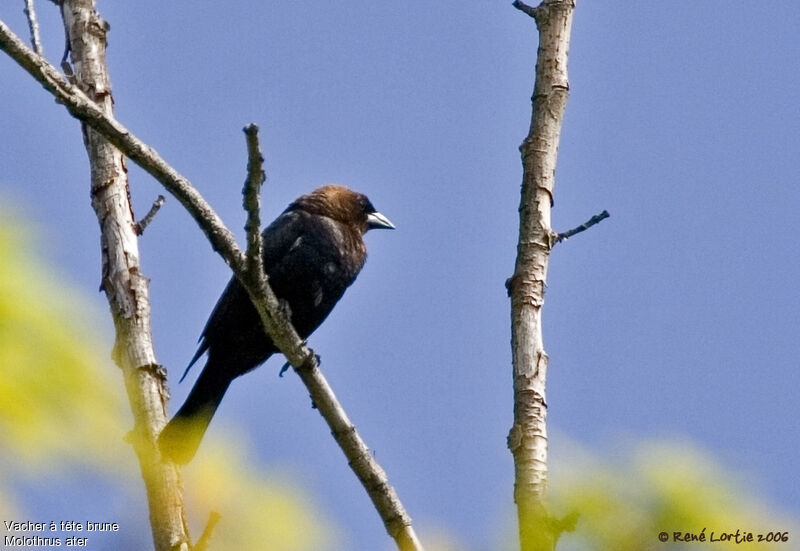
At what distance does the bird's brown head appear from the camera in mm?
5618

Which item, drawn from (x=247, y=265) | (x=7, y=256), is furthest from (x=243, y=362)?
(x=7, y=256)

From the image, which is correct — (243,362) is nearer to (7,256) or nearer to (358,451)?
(358,451)

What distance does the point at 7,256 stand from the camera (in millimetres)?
2035

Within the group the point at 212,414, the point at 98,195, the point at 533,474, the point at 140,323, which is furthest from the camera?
the point at 212,414

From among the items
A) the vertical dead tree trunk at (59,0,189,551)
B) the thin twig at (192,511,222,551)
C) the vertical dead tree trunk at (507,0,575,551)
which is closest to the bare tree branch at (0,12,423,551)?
→ the vertical dead tree trunk at (507,0,575,551)

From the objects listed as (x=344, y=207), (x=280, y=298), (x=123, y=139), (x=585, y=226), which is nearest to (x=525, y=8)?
(x=585, y=226)

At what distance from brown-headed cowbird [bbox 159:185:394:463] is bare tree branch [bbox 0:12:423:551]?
52.9 inches

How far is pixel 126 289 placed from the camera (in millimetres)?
4012

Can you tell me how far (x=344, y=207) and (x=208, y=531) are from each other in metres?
3.55

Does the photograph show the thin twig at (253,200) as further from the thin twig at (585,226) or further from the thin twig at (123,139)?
the thin twig at (585,226)

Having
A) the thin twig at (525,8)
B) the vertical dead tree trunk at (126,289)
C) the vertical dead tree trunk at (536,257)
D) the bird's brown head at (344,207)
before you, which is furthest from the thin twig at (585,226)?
the bird's brown head at (344,207)

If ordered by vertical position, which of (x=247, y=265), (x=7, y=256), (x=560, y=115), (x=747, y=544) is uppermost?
(x=560, y=115)

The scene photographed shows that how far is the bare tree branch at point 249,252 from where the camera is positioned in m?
2.85

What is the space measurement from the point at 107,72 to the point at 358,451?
82.3 inches
